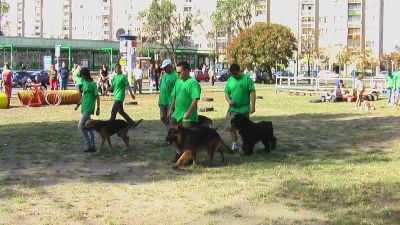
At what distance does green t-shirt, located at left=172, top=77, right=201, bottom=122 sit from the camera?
31.3ft

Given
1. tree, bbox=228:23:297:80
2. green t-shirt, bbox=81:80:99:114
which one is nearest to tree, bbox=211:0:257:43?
tree, bbox=228:23:297:80

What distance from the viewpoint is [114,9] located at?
119 meters

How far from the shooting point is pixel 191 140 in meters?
9.23

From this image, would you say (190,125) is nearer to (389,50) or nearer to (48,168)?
(48,168)

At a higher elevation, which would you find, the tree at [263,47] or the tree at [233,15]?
the tree at [233,15]

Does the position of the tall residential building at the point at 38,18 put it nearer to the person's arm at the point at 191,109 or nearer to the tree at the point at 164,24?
the tree at the point at 164,24

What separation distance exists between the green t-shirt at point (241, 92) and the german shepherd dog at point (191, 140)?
4.40ft

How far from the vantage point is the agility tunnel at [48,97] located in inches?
949

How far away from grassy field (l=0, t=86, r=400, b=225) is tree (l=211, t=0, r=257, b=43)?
60487mm

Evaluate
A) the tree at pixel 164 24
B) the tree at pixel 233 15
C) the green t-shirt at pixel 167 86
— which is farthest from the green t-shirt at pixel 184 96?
the tree at pixel 233 15

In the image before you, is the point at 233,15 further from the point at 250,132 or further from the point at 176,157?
the point at 176,157

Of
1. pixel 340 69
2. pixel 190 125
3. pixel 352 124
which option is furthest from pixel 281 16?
pixel 190 125

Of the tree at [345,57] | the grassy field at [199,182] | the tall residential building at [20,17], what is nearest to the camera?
the grassy field at [199,182]

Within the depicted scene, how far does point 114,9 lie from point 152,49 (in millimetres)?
50135
